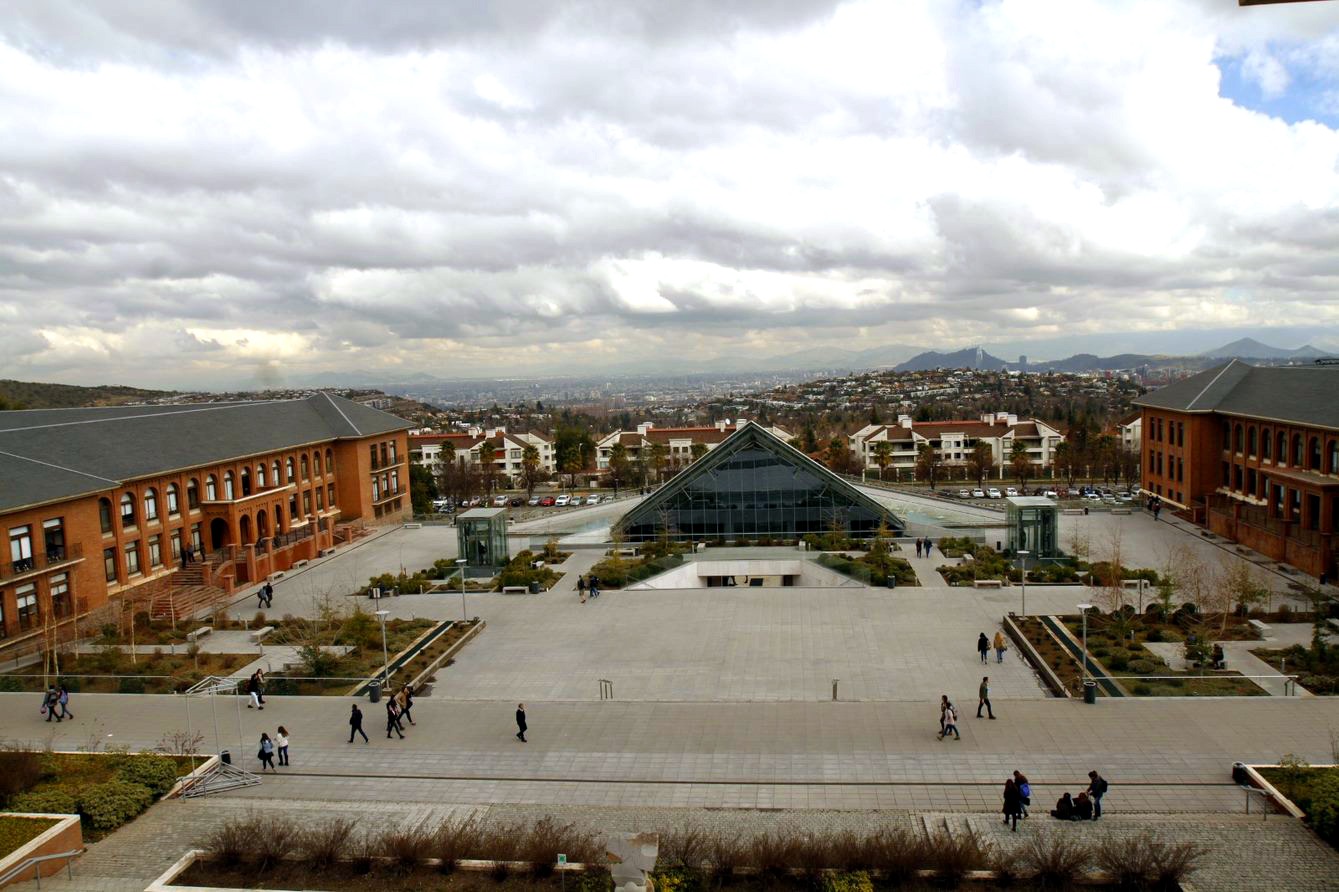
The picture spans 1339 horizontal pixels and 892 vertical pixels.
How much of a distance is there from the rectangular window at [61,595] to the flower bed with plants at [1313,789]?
114 ft

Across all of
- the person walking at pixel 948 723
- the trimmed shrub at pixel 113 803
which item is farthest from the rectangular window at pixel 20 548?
the person walking at pixel 948 723

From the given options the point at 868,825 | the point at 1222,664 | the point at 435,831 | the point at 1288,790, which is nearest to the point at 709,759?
the point at 868,825

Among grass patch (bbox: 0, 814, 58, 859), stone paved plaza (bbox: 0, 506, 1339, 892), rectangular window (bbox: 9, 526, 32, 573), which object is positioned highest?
rectangular window (bbox: 9, 526, 32, 573)

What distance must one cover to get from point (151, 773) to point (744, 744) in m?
12.1

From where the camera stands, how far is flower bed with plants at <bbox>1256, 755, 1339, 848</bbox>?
14.0m

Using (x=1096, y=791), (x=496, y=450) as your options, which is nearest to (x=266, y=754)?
(x=1096, y=791)

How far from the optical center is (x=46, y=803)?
51.6 feet

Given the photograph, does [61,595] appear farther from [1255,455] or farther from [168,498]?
[1255,455]

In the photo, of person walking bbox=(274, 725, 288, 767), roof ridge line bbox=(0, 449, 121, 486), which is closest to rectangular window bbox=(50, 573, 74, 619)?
roof ridge line bbox=(0, 449, 121, 486)

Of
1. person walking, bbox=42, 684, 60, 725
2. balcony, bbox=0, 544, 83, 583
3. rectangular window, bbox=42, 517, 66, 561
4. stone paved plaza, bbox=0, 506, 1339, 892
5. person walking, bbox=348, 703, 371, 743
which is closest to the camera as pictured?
stone paved plaza, bbox=0, 506, 1339, 892

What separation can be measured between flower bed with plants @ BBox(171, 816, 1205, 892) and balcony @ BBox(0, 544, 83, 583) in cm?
1845

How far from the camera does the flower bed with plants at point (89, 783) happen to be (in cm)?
1573

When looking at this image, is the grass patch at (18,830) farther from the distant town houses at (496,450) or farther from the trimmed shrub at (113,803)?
the distant town houses at (496,450)

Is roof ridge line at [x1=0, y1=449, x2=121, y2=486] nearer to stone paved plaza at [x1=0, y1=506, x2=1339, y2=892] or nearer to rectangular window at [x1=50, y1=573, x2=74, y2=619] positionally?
rectangular window at [x1=50, y1=573, x2=74, y2=619]
